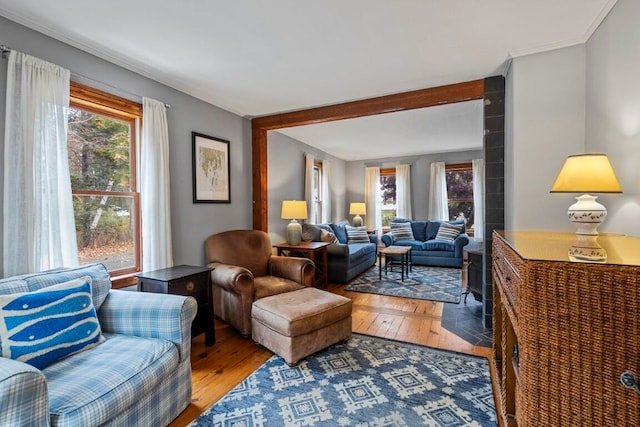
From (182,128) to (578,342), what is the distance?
3.32m

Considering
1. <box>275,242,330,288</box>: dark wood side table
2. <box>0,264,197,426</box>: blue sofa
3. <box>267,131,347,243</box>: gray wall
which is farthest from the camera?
<box>267,131,347,243</box>: gray wall

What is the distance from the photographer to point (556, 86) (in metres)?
2.36

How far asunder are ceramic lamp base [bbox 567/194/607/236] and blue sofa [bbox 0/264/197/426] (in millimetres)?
2301

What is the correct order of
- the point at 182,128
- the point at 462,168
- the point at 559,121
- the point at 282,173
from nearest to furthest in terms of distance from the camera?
the point at 559,121
the point at 182,128
the point at 282,173
the point at 462,168

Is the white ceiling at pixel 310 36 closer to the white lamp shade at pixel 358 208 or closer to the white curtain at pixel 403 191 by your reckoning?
the white curtain at pixel 403 191

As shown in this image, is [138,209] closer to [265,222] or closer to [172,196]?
[172,196]

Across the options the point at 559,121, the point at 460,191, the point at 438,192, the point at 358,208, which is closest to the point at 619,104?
the point at 559,121

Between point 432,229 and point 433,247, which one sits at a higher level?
point 432,229

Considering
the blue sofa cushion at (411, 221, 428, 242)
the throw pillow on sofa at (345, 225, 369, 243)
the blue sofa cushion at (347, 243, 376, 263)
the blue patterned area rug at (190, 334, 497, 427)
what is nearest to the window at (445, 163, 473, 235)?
the blue sofa cushion at (411, 221, 428, 242)

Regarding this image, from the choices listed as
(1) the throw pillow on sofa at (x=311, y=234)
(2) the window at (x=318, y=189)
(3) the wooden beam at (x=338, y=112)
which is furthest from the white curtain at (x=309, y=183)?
(3) the wooden beam at (x=338, y=112)

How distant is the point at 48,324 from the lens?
1.46m

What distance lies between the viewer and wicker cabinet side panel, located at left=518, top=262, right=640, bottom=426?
0.87 meters

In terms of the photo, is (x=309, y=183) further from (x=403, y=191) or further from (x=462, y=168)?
(x=462, y=168)

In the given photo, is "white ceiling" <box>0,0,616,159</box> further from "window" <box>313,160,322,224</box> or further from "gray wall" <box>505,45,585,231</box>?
"window" <box>313,160,322,224</box>
